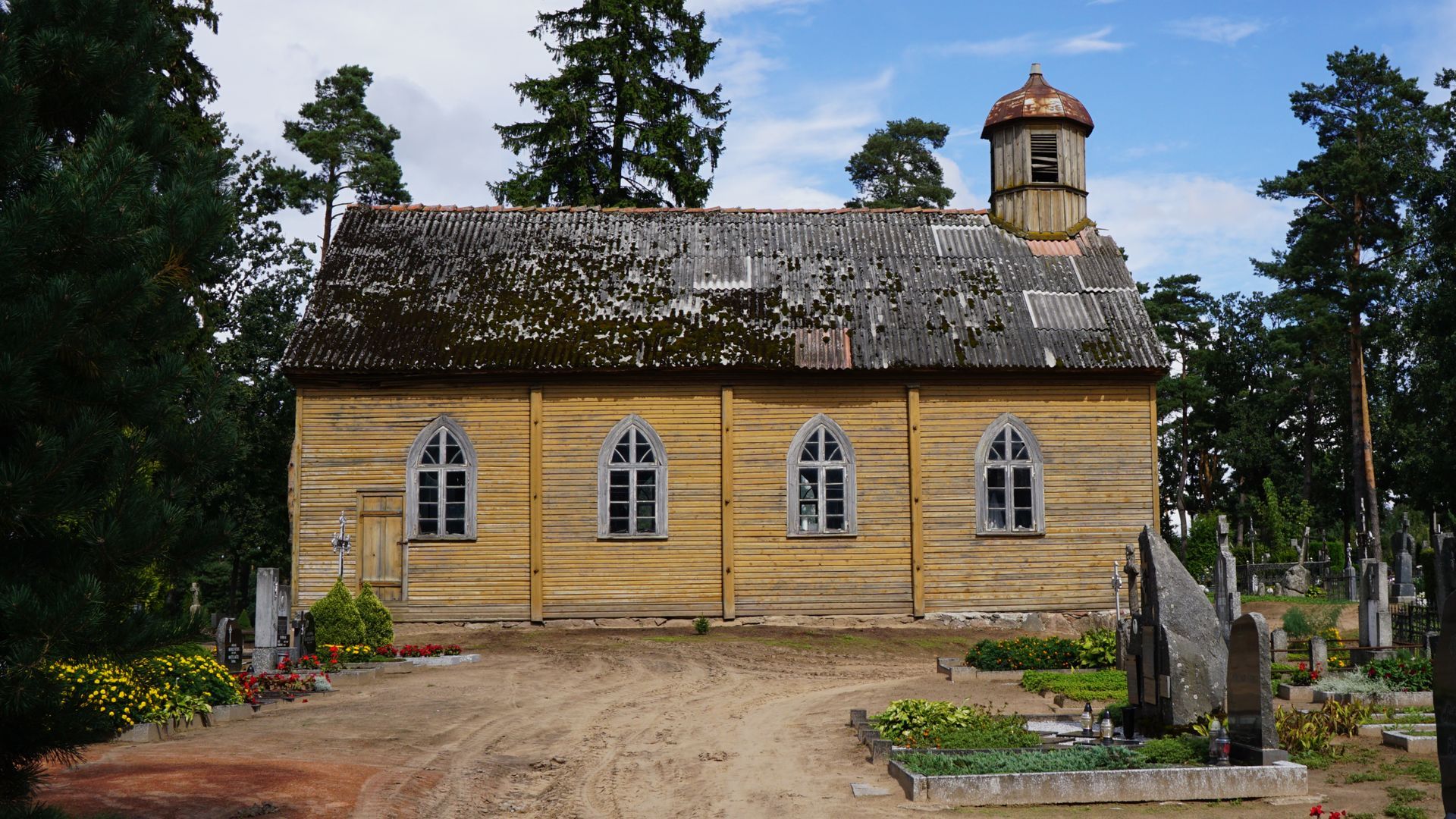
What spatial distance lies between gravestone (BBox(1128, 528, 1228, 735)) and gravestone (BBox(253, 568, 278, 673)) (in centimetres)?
1213

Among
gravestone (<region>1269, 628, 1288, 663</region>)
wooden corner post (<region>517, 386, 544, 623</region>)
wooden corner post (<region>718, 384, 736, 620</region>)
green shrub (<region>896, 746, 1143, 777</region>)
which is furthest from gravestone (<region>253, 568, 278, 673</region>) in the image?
gravestone (<region>1269, 628, 1288, 663</region>)

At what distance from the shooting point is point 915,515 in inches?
917

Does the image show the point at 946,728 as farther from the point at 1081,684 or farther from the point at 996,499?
the point at 996,499

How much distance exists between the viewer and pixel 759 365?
2295 centimetres

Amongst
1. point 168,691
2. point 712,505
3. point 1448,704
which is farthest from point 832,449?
point 1448,704

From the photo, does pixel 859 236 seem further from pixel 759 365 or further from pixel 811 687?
pixel 811 687

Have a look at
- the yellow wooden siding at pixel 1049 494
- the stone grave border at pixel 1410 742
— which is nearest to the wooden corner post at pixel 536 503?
the yellow wooden siding at pixel 1049 494

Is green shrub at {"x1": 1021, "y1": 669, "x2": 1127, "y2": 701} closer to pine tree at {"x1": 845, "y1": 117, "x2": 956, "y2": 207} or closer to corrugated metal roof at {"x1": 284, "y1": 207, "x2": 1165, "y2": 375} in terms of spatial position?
corrugated metal roof at {"x1": 284, "y1": 207, "x2": 1165, "y2": 375}

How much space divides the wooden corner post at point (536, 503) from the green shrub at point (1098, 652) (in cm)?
989

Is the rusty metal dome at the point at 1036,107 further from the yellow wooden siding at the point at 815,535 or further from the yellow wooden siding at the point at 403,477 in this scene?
the yellow wooden siding at the point at 403,477

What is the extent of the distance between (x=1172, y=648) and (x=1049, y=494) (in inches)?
444

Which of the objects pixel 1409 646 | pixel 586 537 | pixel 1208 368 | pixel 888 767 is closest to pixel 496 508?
pixel 586 537

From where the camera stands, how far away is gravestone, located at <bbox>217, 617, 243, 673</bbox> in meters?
18.5

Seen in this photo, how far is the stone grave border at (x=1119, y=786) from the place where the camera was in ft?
33.6
